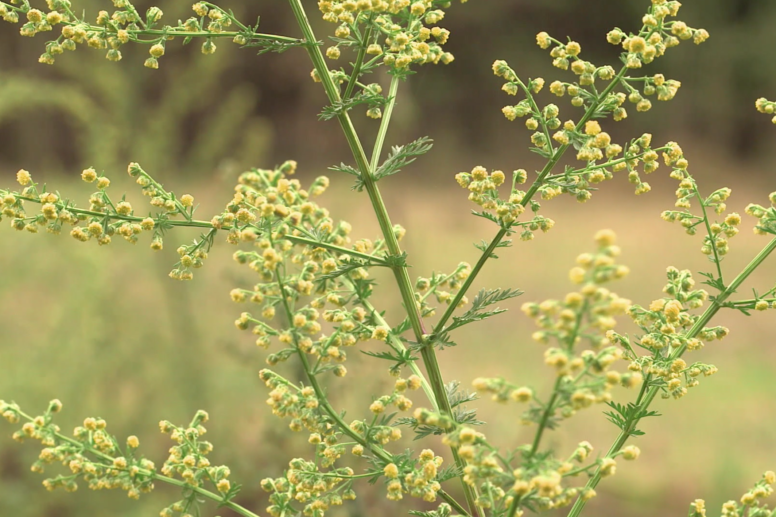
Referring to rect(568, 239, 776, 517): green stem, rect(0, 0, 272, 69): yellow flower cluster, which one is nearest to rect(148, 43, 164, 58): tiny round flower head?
rect(0, 0, 272, 69): yellow flower cluster

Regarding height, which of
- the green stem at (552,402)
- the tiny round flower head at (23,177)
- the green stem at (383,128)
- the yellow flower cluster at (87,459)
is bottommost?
the green stem at (552,402)

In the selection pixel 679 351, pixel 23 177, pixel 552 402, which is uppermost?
pixel 23 177

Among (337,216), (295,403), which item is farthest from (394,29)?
(337,216)

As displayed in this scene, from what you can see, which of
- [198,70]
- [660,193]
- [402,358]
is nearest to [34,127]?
[198,70]

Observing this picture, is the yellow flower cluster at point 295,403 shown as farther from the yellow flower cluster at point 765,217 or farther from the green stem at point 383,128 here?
the yellow flower cluster at point 765,217

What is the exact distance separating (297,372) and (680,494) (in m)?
1.95

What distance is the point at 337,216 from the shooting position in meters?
2.83

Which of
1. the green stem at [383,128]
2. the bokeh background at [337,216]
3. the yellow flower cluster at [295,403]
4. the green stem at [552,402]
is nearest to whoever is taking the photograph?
the green stem at [552,402]

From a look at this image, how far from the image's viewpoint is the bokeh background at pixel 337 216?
87.7 inches

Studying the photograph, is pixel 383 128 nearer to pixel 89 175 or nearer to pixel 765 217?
pixel 89 175

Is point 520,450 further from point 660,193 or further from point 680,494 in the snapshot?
point 660,193

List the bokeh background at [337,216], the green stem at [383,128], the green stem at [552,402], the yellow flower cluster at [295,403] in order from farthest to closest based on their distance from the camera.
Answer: the bokeh background at [337,216] → the green stem at [383,128] → the yellow flower cluster at [295,403] → the green stem at [552,402]

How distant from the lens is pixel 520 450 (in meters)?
0.51

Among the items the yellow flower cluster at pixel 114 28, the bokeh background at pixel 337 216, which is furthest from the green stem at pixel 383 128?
the bokeh background at pixel 337 216
